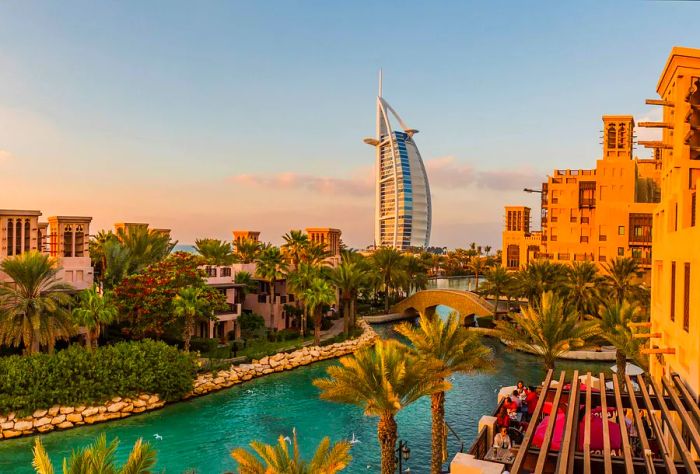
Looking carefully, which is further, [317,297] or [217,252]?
[217,252]

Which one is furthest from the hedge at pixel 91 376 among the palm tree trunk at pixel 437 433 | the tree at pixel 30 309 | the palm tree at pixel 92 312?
the palm tree trunk at pixel 437 433

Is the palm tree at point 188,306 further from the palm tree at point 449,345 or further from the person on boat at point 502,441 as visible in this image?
the person on boat at point 502,441

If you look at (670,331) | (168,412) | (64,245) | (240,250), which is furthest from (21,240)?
(670,331)

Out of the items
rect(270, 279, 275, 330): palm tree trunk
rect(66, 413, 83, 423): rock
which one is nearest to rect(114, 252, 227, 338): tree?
rect(66, 413, 83, 423): rock

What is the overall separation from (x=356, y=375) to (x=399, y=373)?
4.68 feet

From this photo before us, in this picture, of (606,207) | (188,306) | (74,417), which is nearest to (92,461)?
(74,417)

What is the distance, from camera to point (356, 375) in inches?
669

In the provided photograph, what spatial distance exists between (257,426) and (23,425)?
10940 mm

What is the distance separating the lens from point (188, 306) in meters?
36.8

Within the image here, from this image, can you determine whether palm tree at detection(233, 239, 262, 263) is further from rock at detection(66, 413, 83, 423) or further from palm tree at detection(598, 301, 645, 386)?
palm tree at detection(598, 301, 645, 386)

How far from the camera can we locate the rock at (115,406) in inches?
1114

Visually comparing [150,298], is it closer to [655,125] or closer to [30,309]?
[30,309]

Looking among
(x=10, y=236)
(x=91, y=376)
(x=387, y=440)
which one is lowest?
(x=91, y=376)

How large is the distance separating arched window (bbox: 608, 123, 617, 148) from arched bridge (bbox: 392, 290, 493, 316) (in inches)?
1088
